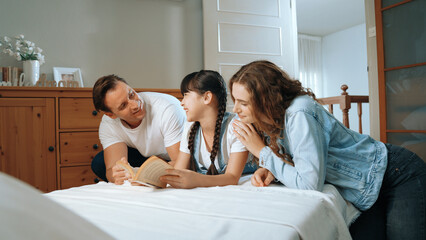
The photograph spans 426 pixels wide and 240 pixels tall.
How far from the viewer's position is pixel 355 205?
110cm

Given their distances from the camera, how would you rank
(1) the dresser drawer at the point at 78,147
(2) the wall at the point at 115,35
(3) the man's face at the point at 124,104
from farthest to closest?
(2) the wall at the point at 115,35 → (1) the dresser drawer at the point at 78,147 → (3) the man's face at the point at 124,104

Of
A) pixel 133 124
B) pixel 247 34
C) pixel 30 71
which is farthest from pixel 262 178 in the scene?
pixel 247 34

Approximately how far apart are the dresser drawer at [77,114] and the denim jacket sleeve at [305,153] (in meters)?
1.83

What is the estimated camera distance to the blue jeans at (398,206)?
3.52 feet

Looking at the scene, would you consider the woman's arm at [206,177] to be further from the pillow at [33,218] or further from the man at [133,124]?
the pillow at [33,218]

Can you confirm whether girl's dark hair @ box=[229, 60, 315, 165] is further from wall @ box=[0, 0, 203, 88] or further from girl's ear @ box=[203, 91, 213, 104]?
wall @ box=[0, 0, 203, 88]

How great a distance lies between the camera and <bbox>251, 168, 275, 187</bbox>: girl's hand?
1.16 m

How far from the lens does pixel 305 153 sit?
1.02 metres

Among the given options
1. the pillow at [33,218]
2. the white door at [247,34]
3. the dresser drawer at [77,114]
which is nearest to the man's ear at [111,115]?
the dresser drawer at [77,114]

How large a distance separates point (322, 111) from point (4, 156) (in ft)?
7.35

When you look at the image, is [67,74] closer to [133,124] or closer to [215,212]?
[133,124]

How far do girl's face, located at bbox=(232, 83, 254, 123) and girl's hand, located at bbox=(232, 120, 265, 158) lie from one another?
0.05 m

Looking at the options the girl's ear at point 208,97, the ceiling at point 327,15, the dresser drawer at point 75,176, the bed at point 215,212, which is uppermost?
the ceiling at point 327,15

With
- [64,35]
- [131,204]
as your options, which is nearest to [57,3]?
[64,35]
